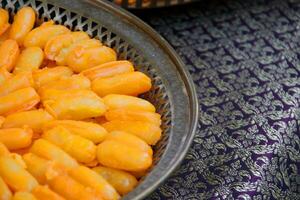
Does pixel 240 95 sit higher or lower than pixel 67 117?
lower

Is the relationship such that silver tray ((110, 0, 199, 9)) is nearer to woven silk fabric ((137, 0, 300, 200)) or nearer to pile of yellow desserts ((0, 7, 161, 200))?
woven silk fabric ((137, 0, 300, 200))

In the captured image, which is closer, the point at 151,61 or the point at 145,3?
the point at 151,61

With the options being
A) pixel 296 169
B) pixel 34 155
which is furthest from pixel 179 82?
pixel 296 169

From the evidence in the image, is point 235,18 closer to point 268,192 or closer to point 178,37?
point 178,37

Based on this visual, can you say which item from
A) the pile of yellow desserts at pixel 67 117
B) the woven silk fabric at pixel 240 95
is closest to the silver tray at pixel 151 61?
the pile of yellow desserts at pixel 67 117

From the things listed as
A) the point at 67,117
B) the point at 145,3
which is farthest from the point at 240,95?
the point at 67,117

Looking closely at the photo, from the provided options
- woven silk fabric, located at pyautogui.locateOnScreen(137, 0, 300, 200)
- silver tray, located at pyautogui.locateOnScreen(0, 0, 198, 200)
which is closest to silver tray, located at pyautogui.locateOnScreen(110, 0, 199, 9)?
woven silk fabric, located at pyautogui.locateOnScreen(137, 0, 300, 200)

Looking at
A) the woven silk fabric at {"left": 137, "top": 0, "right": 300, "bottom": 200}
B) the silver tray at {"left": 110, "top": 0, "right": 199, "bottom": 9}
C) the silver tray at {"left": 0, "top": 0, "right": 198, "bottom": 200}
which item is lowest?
the woven silk fabric at {"left": 137, "top": 0, "right": 300, "bottom": 200}

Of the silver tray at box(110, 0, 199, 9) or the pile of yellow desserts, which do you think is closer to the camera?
the pile of yellow desserts

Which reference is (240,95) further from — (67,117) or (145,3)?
(67,117)
